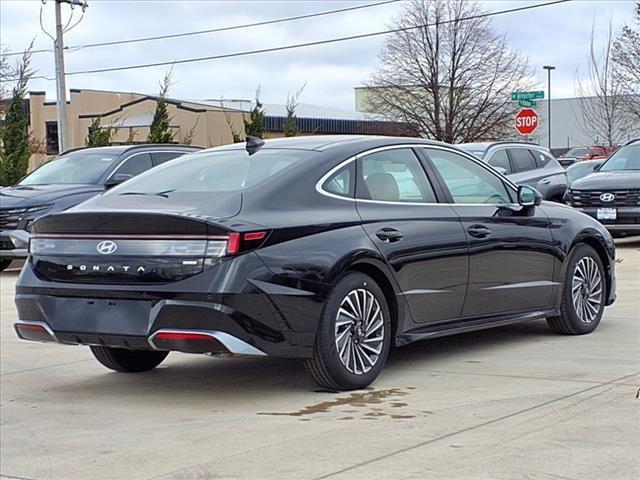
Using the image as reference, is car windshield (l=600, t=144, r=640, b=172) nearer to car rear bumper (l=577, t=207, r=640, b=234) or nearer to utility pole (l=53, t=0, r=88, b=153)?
car rear bumper (l=577, t=207, r=640, b=234)

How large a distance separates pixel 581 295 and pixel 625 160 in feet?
32.8

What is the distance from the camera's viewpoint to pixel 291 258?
6398 millimetres

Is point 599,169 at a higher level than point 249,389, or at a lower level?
higher

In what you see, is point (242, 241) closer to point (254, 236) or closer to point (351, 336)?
point (254, 236)

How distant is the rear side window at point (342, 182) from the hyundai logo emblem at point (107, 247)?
132 cm

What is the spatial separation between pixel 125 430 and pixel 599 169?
13658 mm

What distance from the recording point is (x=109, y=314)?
6422mm

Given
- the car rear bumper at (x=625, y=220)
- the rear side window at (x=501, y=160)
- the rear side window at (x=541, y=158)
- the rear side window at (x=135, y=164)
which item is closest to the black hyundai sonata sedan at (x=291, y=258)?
the rear side window at (x=135, y=164)

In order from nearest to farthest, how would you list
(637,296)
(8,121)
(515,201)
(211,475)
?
(211,475) → (515,201) → (637,296) → (8,121)

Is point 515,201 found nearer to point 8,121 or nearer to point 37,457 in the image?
point 37,457

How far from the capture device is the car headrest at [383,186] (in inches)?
283

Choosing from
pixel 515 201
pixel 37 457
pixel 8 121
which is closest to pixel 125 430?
pixel 37 457

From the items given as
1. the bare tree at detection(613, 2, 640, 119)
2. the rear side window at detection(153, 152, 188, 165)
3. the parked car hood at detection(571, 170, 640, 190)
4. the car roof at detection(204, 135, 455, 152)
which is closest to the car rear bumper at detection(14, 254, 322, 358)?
the car roof at detection(204, 135, 455, 152)

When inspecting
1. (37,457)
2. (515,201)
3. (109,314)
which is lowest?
(37,457)
